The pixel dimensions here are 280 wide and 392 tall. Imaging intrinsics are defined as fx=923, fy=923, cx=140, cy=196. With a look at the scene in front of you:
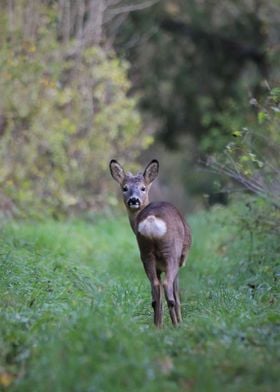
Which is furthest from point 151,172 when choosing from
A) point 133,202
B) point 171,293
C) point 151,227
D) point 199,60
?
point 199,60

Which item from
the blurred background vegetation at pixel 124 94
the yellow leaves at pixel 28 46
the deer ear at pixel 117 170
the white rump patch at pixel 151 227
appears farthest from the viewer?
the yellow leaves at pixel 28 46

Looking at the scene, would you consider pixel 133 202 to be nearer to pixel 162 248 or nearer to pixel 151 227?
pixel 162 248

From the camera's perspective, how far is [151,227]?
6930 millimetres

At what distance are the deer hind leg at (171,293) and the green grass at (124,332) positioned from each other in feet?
0.40

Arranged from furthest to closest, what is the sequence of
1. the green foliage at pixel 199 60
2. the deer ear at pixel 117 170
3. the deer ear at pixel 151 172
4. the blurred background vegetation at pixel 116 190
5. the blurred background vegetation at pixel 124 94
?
the green foliage at pixel 199 60, the blurred background vegetation at pixel 124 94, the deer ear at pixel 117 170, the deer ear at pixel 151 172, the blurred background vegetation at pixel 116 190

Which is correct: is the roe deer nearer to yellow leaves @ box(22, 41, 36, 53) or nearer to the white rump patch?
the white rump patch

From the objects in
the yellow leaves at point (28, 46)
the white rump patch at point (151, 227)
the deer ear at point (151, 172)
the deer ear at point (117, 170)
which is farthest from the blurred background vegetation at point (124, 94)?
the white rump patch at point (151, 227)

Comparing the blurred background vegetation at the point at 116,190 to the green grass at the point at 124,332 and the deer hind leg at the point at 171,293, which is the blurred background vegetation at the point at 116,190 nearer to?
the green grass at the point at 124,332

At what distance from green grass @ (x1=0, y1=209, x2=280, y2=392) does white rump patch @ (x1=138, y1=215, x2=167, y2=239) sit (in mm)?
580

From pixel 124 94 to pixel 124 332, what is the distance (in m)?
11.7

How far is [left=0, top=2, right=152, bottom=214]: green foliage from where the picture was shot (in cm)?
1398

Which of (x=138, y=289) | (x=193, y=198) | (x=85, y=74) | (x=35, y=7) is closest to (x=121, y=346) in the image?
(x=138, y=289)

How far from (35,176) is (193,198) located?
33.1ft

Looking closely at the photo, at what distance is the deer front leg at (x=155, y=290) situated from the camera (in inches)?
276
